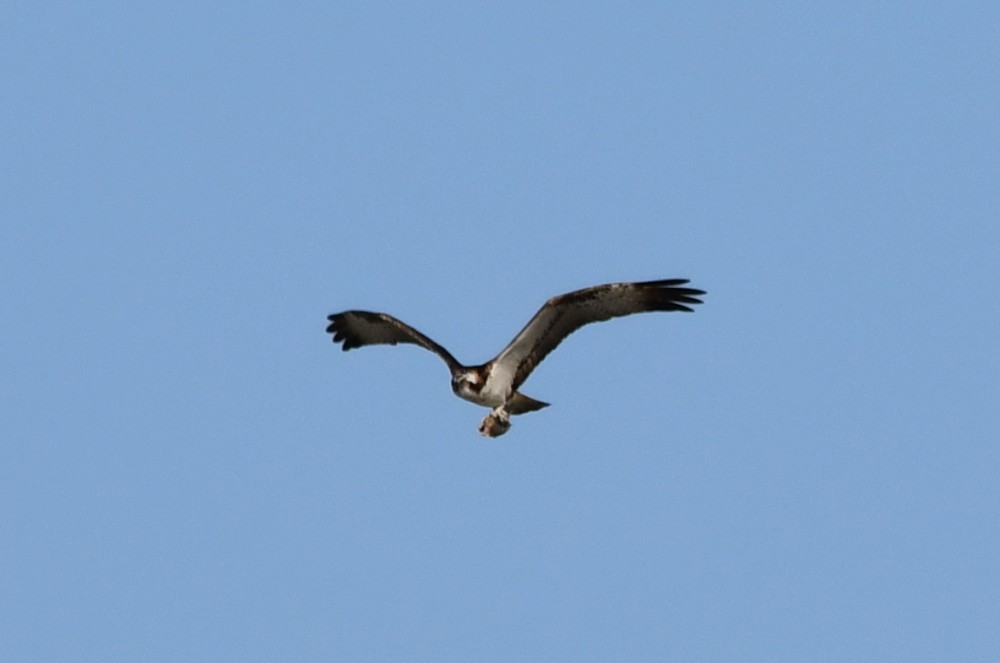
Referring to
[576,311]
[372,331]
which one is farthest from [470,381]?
[372,331]

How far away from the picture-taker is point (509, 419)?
30.0 metres

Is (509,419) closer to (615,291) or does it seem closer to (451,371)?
(451,371)

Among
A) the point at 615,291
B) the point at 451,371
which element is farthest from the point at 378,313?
the point at 615,291

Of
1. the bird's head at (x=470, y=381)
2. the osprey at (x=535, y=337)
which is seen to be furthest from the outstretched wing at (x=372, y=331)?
the bird's head at (x=470, y=381)

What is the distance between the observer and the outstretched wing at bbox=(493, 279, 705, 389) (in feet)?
91.2

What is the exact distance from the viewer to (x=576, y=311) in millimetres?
28516

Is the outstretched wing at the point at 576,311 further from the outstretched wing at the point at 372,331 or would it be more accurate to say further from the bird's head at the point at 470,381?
the outstretched wing at the point at 372,331

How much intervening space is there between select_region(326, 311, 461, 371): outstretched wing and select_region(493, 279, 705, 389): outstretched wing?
131cm

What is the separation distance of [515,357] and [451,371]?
1018 mm

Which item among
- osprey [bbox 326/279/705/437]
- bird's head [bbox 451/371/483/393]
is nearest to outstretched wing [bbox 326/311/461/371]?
osprey [bbox 326/279/705/437]

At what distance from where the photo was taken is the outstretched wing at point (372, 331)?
30.9 metres

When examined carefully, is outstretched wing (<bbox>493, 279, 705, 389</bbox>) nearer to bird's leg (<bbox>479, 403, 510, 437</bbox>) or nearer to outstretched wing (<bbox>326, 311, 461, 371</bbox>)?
bird's leg (<bbox>479, 403, 510, 437</bbox>)

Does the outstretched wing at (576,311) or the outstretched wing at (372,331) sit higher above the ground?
the outstretched wing at (372,331)

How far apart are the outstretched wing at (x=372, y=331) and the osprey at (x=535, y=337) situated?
1.1 inches
